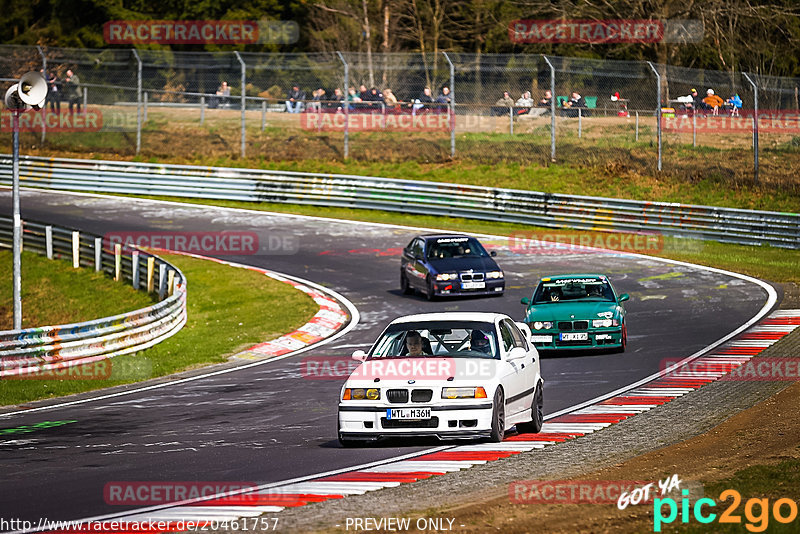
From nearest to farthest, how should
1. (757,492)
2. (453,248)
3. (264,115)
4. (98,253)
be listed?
(757,492)
(453,248)
(98,253)
(264,115)

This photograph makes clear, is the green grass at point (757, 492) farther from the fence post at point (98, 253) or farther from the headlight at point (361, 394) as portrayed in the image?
the fence post at point (98, 253)

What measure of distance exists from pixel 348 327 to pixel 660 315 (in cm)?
589

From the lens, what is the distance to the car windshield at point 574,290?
18734 millimetres

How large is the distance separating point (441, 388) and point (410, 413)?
387mm

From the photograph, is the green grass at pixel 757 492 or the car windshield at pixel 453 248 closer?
the green grass at pixel 757 492

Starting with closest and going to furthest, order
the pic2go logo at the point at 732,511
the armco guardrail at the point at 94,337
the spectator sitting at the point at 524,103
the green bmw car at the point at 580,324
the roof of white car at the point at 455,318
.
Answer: the pic2go logo at the point at 732,511
the roof of white car at the point at 455,318
the green bmw car at the point at 580,324
the armco guardrail at the point at 94,337
the spectator sitting at the point at 524,103

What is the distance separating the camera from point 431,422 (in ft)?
36.5

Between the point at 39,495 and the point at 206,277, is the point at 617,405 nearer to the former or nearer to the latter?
the point at 39,495

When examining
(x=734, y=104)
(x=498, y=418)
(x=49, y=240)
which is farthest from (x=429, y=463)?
(x=734, y=104)

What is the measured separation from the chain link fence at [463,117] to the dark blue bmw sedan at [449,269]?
34.6 feet

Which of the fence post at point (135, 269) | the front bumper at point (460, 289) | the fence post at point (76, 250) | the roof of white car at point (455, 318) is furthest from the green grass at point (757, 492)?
the fence post at point (76, 250)

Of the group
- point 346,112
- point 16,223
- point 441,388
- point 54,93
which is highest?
point 54,93

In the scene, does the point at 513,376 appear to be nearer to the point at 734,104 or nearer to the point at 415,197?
the point at 415,197

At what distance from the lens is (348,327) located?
22.0 m
